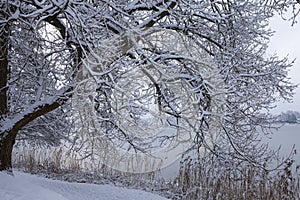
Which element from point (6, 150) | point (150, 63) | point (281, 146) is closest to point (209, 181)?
point (150, 63)

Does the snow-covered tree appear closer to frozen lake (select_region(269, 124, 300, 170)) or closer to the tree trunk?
the tree trunk

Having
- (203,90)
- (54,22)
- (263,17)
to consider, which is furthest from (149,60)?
(263,17)

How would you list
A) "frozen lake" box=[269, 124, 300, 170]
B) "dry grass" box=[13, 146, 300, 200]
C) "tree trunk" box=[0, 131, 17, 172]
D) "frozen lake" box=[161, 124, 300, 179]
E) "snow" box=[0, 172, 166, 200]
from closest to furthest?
"snow" box=[0, 172, 166, 200] → "tree trunk" box=[0, 131, 17, 172] → "dry grass" box=[13, 146, 300, 200] → "frozen lake" box=[161, 124, 300, 179] → "frozen lake" box=[269, 124, 300, 170]

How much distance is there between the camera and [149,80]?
511 cm

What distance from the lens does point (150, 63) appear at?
4.05 meters

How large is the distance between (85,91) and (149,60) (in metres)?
0.85

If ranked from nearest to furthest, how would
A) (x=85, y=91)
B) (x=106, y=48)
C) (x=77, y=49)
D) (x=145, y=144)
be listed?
(x=106, y=48) < (x=85, y=91) < (x=77, y=49) < (x=145, y=144)

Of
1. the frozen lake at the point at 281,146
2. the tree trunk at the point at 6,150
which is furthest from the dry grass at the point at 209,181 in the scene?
the tree trunk at the point at 6,150

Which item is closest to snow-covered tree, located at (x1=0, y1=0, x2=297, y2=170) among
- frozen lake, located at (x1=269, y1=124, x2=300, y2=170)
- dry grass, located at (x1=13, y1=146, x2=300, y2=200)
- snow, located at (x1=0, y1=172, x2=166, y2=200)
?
dry grass, located at (x1=13, y1=146, x2=300, y2=200)

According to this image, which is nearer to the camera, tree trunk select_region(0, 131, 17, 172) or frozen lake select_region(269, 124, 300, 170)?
tree trunk select_region(0, 131, 17, 172)

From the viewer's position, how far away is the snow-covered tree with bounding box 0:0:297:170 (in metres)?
4.31

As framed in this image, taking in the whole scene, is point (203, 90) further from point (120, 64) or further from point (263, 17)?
point (263, 17)

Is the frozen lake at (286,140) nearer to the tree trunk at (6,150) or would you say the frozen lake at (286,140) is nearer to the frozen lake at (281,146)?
the frozen lake at (281,146)

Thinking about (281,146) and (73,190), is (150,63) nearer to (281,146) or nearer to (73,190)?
(73,190)
